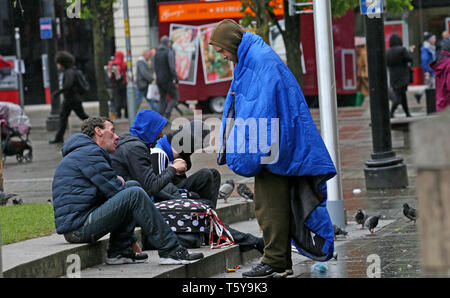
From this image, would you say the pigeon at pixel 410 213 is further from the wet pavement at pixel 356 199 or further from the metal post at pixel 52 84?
the metal post at pixel 52 84

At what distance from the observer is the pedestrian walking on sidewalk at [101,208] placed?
5.78 meters

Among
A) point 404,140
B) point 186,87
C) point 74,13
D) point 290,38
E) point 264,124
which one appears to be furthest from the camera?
Answer: point 186,87

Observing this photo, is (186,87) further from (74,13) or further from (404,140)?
(74,13)

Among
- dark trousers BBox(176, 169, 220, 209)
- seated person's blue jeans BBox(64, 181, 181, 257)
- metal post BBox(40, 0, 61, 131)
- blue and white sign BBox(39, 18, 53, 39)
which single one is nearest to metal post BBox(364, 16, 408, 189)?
dark trousers BBox(176, 169, 220, 209)

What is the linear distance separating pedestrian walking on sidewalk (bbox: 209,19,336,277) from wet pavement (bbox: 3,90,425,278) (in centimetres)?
52

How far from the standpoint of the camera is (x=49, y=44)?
72.5 ft

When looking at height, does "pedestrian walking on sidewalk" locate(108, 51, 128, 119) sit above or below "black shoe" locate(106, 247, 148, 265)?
above

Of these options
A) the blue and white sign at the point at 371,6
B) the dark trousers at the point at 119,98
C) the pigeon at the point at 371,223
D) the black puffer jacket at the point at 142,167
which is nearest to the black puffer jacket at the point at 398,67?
the dark trousers at the point at 119,98

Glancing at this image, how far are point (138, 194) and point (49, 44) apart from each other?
55.9 feet

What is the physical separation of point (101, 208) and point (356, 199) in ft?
16.1

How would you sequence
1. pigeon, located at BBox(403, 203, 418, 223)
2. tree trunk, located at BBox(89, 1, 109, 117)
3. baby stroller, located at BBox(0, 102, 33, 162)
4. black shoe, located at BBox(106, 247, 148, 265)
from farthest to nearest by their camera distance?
tree trunk, located at BBox(89, 1, 109, 117) → baby stroller, located at BBox(0, 102, 33, 162) → pigeon, located at BBox(403, 203, 418, 223) → black shoe, located at BBox(106, 247, 148, 265)

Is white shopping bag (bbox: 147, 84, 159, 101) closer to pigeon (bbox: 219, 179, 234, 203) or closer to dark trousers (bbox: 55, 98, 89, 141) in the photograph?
dark trousers (bbox: 55, 98, 89, 141)

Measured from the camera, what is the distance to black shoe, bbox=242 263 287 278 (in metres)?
5.44

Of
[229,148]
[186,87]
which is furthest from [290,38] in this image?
[229,148]
